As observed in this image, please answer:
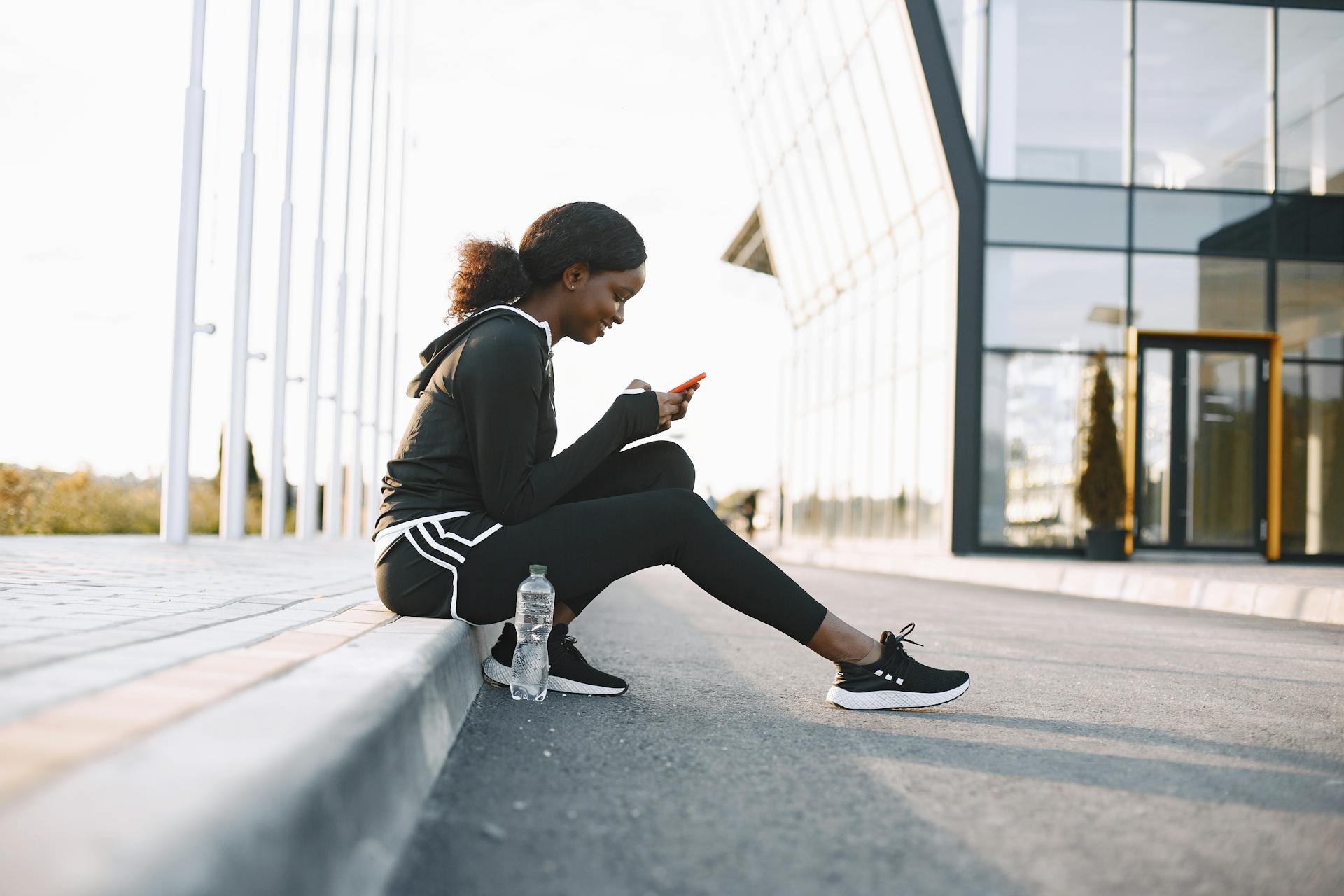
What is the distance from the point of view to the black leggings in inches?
128

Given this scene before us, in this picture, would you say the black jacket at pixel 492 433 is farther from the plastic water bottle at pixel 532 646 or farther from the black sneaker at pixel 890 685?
the black sneaker at pixel 890 685

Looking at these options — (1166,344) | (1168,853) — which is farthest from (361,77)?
(1168,853)

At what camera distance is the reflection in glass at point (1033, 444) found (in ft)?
53.4

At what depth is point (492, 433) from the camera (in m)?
3.15

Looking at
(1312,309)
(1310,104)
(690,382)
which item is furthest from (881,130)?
(690,382)

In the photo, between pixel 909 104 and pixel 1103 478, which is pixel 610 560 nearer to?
pixel 1103 478

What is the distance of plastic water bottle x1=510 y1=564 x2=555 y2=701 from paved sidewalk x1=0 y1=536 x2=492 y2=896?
0.13m

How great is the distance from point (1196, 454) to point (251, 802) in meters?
16.9

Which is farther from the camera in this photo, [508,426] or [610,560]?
[610,560]

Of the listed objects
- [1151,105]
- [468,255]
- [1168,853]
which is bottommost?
[1168,853]

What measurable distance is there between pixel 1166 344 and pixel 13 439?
15284 mm

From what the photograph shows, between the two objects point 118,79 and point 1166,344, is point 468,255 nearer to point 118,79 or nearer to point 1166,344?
point 118,79

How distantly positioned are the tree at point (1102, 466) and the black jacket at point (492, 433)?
12936mm

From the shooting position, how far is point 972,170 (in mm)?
16562
